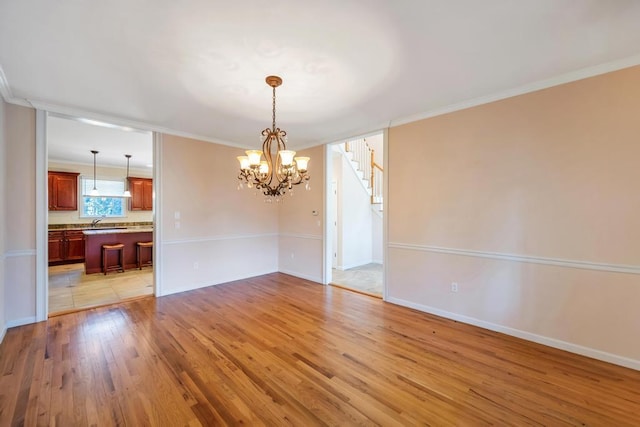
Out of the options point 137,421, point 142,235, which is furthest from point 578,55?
point 142,235

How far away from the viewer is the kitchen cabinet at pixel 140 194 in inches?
316

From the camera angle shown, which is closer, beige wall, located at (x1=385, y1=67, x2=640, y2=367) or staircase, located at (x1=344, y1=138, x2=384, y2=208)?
beige wall, located at (x1=385, y1=67, x2=640, y2=367)

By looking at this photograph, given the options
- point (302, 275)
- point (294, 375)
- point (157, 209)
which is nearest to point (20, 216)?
point (157, 209)

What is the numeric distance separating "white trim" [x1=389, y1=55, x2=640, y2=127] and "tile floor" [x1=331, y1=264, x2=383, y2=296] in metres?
2.88

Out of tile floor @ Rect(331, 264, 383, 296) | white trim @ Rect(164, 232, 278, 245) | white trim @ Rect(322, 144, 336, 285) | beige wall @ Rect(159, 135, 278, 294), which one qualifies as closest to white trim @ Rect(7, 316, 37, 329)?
beige wall @ Rect(159, 135, 278, 294)

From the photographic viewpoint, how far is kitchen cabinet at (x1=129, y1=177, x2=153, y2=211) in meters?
8.04

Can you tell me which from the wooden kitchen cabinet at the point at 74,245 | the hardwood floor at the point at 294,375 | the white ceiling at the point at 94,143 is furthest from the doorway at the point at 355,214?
the wooden kitchen cabinet at the point at 74,245

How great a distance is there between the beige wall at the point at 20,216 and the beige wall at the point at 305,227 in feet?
12.4

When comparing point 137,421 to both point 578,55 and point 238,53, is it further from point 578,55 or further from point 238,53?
point 578,55

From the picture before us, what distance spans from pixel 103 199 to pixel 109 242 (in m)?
2.73

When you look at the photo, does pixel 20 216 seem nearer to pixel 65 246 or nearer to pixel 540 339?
pixel 65 246

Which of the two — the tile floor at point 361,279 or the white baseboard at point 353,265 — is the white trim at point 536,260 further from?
the white baseboard at point 353,265

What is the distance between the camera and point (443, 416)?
Answer: 177 centimetres

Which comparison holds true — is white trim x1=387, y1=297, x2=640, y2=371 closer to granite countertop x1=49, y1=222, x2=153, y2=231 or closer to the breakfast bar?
the breakfast bar
